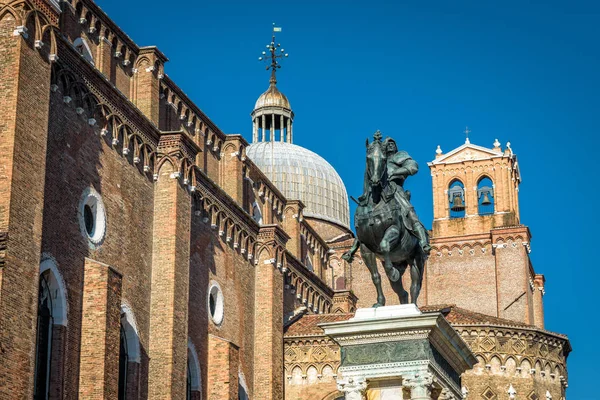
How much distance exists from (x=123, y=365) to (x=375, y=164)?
12.9m

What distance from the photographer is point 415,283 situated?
14672 mm

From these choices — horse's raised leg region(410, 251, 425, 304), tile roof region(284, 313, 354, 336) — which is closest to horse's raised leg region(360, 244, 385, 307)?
horse's raised leg region(410, 251, 425, 304)

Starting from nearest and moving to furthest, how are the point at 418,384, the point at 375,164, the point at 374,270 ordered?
the point at 418,384 < the point at 375,164 < the point at 374,270

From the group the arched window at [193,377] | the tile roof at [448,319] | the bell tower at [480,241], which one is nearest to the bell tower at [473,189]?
the bell tower at [480,241]

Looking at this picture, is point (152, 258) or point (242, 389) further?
point (242, 389)

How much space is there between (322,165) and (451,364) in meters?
38.1

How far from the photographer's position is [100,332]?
22.8m

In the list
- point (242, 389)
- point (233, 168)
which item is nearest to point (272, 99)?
point (233, 168)

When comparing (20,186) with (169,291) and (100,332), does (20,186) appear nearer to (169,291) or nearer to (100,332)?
(100,332)

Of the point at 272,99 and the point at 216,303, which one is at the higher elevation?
the point at 272,99

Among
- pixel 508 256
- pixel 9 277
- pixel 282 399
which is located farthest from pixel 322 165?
pixel 9 277

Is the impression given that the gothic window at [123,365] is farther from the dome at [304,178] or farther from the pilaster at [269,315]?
the dome at [304,178]

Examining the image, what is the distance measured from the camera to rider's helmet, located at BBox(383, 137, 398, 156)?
14.9 meters

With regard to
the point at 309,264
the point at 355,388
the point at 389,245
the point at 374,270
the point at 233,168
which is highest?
the point at 233,168
